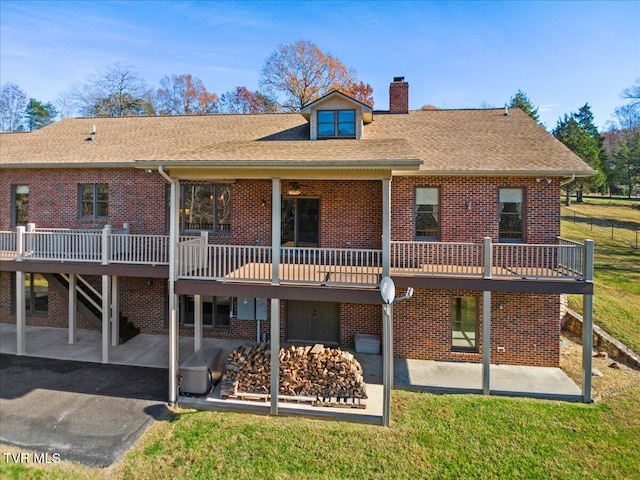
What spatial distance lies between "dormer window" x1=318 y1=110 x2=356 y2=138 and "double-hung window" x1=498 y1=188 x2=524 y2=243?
5.04 metres

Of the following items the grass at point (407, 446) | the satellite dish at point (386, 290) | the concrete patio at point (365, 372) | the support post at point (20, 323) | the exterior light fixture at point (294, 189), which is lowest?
the grass at point (407, 446)

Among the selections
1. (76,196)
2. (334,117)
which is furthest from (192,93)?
(334,117)

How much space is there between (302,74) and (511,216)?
23755mm

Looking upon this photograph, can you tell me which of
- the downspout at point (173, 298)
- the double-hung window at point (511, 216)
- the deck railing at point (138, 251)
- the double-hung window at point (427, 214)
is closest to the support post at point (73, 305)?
the deck railing at point (138, 251)

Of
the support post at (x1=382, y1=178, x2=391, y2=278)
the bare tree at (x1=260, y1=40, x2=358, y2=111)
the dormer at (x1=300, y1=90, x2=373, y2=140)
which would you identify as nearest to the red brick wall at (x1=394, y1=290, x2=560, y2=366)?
the support post at (x1=382, y1=178, x2=391, y2=278)

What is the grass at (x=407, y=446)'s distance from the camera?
6.22 meters

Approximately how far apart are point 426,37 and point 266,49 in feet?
67.8

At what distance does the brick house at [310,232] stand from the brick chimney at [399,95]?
3.62ft

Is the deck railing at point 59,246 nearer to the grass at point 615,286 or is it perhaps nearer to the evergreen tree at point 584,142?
the grass at point 615,286

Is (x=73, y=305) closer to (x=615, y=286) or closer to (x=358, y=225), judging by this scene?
(x=358, y=225)

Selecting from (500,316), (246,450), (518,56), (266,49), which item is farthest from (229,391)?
(266,49)

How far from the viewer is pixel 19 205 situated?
13.2m

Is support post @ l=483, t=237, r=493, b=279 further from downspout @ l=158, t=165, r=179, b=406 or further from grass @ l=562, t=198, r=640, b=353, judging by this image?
downspout @ l=158, t=165, r=179, b=406

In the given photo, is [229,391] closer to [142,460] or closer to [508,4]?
[142,460]
